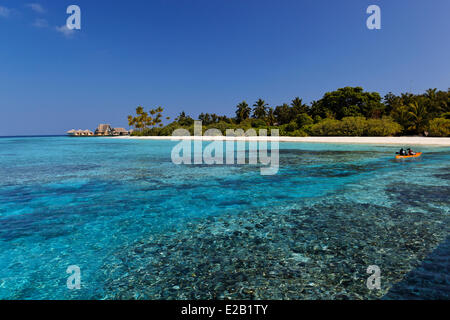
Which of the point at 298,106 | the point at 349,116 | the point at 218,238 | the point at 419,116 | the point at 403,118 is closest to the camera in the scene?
the point at 218,238

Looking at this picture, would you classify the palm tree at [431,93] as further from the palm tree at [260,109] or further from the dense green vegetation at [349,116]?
the palm tree at [260,109]

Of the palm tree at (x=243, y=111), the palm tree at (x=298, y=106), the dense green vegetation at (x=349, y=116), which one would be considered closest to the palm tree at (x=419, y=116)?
the dense green vegetation at (x=349, y=116)

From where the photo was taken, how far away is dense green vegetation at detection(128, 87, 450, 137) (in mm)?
35875

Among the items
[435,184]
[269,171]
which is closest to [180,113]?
[269,171]

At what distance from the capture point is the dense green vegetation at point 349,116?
118 feet

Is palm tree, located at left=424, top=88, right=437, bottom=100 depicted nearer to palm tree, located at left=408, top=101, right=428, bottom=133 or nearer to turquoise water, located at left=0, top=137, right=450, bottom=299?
palm tree, located at left=408, top=101, right=428, bottom=133

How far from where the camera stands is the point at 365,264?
12.9 feet

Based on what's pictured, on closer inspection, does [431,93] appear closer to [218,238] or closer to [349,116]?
[349,116]

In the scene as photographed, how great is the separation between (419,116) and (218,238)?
4217 centimetres

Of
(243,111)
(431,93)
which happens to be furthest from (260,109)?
(431,93)

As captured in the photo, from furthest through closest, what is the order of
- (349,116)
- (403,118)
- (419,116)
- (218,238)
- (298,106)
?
(298,106), (349,116), (403,118), (419,116), (218,238)

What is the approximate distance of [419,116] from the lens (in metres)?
35.2

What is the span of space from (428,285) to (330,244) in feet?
4.90

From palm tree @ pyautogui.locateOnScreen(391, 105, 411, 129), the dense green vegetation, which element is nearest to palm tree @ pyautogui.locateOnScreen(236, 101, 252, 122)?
the dense green vegetation
